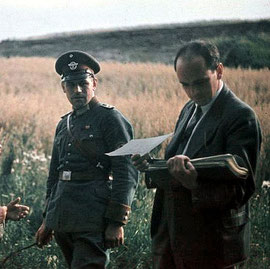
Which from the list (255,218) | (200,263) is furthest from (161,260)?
(255,218)

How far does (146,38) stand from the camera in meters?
4.52

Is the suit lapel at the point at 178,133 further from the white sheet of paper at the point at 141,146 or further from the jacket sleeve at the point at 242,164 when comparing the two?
the jacket sleeve at the point at 242,164

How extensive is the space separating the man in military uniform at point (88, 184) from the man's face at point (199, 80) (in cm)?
75

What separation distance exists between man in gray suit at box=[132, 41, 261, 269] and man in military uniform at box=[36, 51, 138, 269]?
486 millimetres

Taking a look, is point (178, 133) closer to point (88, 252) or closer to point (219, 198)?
point (219, 198)

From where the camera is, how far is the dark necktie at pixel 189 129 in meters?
2.89

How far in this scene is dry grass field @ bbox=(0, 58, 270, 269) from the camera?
4.07 metres

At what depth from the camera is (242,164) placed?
2604 millimetres

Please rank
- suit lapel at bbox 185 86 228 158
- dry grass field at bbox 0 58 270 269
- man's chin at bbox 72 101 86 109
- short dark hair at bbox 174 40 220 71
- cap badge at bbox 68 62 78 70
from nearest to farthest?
suit lapel at bbox 185 86 228 158, short dark hair at bbox 174 40 220 71, man's chin at bbox 72 101 86 109, cap badge at bbox 68 62 78 70, dry grass field at bbox 0 58 270 269

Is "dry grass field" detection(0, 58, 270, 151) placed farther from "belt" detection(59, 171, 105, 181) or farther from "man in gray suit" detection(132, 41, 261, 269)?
"man in gray suit" detection(132, 41, 261, 269)

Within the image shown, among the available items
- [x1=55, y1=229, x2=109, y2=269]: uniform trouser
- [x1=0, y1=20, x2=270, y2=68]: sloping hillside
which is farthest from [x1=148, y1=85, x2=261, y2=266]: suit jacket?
[x1=0, y1=20, x2=270, y2=68]: sloping hillside

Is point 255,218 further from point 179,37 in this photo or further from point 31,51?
point 31,51

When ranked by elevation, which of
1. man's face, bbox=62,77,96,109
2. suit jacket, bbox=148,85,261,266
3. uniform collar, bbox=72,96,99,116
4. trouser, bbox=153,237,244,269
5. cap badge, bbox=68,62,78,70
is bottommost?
trouser, bbox=153,237,244,269

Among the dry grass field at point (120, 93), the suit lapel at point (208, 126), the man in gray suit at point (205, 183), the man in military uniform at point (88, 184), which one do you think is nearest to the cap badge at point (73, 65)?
the man in military uniform at point (88, 184)
